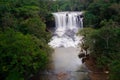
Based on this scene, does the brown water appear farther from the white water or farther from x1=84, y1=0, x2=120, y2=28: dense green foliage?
x1=84, y1=0, x2=120, y2=28: dense green foliage

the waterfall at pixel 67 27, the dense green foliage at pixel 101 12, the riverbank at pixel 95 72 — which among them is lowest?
the riverbank at pixel 95 72

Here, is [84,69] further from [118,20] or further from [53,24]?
[53,24]

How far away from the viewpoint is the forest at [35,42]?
1867 cm

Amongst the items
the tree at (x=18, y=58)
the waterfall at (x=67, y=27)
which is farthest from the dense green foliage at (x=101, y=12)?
the tree at (x=18, y=58)

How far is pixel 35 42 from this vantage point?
22.3m

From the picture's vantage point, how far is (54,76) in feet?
76.0

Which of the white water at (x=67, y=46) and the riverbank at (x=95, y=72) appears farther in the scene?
the white water at (x=67, y=46)

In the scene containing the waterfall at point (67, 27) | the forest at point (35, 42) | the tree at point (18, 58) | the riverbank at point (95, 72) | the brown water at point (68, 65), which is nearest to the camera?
the tree at point (18, 58)

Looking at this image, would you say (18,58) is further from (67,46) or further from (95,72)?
(67,46)

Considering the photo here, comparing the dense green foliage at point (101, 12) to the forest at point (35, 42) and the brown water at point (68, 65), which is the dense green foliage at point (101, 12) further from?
the brown water at point (68, 65)

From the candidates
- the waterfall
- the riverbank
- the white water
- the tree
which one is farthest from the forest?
the waterfall

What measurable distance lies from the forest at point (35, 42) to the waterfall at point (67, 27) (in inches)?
161

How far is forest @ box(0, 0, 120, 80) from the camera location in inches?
735

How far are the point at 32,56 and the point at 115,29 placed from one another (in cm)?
963
